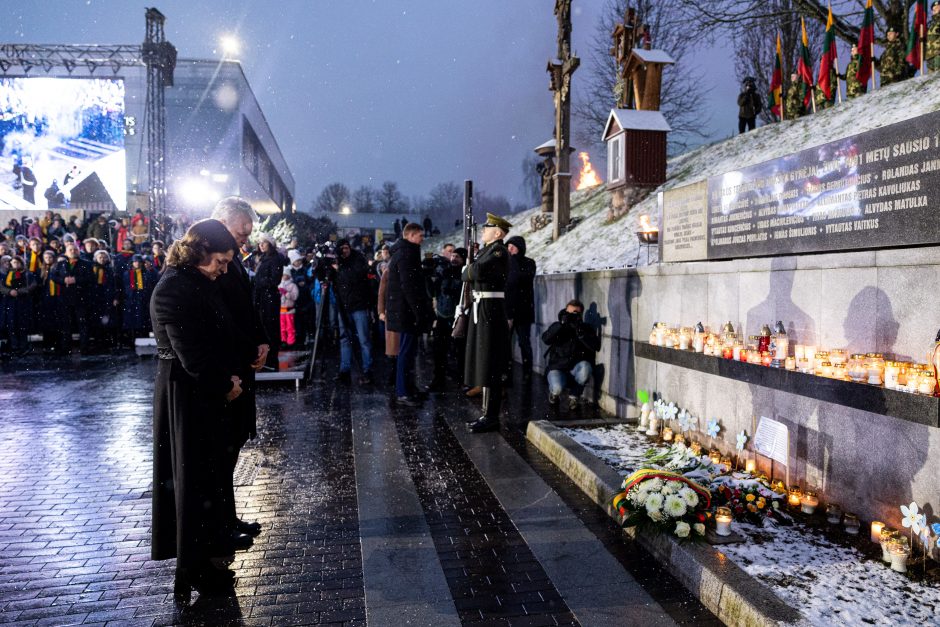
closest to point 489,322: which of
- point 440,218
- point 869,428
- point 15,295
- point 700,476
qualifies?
point 700,476

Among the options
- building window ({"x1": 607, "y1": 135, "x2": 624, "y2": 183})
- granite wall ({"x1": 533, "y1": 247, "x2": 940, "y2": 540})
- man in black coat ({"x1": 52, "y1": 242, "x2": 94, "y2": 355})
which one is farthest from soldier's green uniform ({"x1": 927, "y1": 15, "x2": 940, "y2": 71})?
man in black coat ({"x1": 52, "y1": 242, "x2": 94, "y2": 355})

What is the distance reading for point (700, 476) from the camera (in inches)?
199

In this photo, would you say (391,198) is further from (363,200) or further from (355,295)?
(355,295)

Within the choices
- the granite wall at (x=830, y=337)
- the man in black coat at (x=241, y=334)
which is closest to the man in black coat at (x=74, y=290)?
the man in black coat at (x=241, y=334)

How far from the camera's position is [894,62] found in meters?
16.6

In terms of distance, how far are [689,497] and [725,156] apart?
60.2 ft

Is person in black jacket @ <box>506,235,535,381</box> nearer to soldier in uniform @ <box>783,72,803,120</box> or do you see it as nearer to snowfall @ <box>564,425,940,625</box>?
snowfall @ <box>564,425,940,625</box>

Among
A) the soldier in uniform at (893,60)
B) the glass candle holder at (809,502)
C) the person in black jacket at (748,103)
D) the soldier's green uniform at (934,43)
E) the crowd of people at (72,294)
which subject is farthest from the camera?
the person in black jacket at (748,103)

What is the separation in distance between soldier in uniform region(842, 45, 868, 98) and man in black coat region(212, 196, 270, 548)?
17485 mm

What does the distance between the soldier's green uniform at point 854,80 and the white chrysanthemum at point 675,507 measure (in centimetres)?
1698

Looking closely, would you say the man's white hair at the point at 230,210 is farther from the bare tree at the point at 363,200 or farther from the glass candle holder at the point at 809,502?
the bare tree at the point at 363,200

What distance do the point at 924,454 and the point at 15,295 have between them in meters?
16.8

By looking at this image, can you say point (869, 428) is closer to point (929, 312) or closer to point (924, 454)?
Result: point (924, 454)

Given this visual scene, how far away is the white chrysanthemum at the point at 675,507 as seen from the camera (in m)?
4.05
